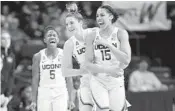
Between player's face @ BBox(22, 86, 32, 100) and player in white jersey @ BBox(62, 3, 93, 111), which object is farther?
player's face @ BBox(22, 86, 32, 100)

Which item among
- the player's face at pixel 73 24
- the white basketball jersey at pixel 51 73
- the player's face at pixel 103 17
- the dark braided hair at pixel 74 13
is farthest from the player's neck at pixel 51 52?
the player's face at pixel 103 17

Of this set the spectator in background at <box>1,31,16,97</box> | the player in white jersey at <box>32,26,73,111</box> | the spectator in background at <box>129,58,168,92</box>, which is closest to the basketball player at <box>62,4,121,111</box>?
the player in white jersey at <box>32,26,73,111</box>

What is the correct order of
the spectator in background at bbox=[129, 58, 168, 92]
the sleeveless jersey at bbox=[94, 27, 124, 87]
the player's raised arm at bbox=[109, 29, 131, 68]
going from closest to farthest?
the player's raised arm at bbox=[109, 29, 131, 68] → the sleeveless jersey at bbox=[94, 27, 124, 87] → the spectator in background at bbox=[129, 58, 168, 92]

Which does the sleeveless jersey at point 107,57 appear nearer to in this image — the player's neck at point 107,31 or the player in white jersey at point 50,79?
the player's neck at point 107,31

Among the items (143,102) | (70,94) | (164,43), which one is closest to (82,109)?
(70,94)

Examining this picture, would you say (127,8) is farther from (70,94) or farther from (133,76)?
(70,94)

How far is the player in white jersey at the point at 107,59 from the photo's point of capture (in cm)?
657

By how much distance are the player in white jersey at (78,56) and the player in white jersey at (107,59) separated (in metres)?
0.48

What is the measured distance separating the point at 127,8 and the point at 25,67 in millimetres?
3645

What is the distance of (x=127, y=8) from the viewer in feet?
49.0

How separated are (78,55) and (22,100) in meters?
4.26

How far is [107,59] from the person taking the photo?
671 centimetres

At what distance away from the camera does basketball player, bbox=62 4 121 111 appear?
7.21m

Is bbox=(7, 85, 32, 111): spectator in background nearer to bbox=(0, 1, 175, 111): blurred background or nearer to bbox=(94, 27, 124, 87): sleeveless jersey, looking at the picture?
bbox=(0, 1, 175, 111): blurred background
